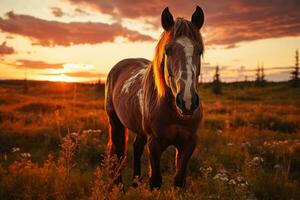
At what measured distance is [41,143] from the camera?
791cm

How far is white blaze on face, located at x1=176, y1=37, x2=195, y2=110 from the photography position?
2688mm

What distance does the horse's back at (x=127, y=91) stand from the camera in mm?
4425

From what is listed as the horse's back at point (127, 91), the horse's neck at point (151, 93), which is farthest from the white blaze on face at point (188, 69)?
the horse's back at point (127, 91)

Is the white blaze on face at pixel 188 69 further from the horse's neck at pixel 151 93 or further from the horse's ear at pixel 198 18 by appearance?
the horse's neck at pixel 151 93

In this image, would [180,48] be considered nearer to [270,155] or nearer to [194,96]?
[194,96]

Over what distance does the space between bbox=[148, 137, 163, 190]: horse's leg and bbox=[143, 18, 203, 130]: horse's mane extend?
0.33 m

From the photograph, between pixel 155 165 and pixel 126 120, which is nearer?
pixel 155 165

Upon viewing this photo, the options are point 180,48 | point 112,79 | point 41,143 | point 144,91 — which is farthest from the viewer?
point 41,143

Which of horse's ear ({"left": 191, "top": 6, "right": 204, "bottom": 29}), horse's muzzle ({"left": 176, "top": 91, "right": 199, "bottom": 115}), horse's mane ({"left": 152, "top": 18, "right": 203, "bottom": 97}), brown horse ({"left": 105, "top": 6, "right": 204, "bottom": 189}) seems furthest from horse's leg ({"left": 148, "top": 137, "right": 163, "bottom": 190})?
horse's ear ({"left": 191, "top": 6, "right": 204, "bottom": 29})

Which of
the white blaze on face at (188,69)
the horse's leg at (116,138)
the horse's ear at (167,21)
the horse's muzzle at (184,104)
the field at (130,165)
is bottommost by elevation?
the field at (130,165)

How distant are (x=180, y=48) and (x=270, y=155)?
471cm

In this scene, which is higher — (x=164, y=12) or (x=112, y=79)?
(x=164, y=12)

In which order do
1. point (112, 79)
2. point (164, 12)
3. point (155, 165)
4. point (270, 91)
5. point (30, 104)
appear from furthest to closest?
point (270, 91) → point (30, 104) → point (112, 79) → point (155, 165) → point (164, 12)

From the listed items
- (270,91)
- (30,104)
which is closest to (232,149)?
(30,104)
